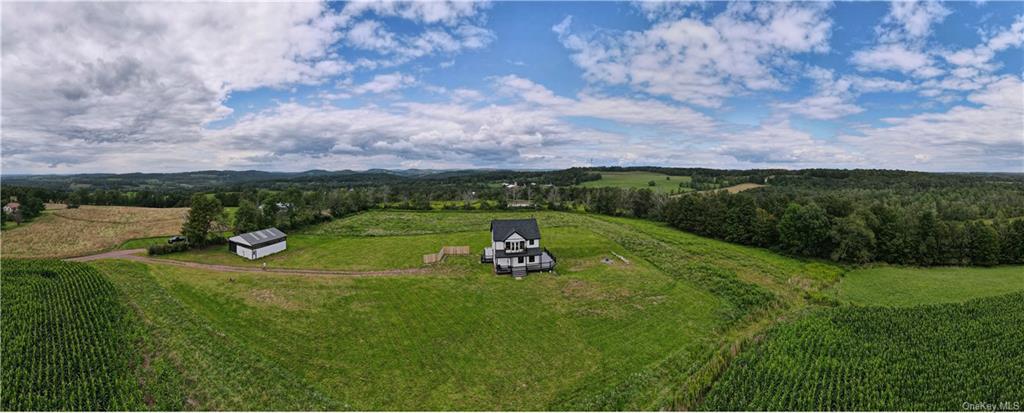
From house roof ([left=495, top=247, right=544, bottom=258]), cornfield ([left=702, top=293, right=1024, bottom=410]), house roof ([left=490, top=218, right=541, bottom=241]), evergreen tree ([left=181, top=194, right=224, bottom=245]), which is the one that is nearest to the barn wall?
evergreen tree ([left=181, top=194, right=224, bottom=245])

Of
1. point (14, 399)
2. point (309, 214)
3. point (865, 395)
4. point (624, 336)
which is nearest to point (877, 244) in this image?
point (865, 395)

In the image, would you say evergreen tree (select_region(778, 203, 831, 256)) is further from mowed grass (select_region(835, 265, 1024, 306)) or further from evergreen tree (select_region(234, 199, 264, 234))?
evergreen tree (select_region(234, 199, 264, 234))

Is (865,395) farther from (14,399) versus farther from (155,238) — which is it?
(155,238)

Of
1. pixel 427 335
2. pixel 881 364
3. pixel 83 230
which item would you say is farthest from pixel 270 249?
pixel 881 364

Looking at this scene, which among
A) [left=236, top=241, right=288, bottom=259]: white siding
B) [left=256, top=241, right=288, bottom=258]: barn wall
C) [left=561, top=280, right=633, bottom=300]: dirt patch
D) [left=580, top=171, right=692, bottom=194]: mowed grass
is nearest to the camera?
[left=561, top=280, right=633, bottom=300]: dirt patch

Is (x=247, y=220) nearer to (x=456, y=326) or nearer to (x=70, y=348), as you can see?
(x=70, y=348)

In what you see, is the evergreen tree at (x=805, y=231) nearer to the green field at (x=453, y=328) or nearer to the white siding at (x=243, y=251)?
the green field at (x=453, y=328)

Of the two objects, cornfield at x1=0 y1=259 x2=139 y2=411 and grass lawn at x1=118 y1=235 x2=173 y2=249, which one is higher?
grass lawn at x1=118 y1=235 x2=173 y2=249
